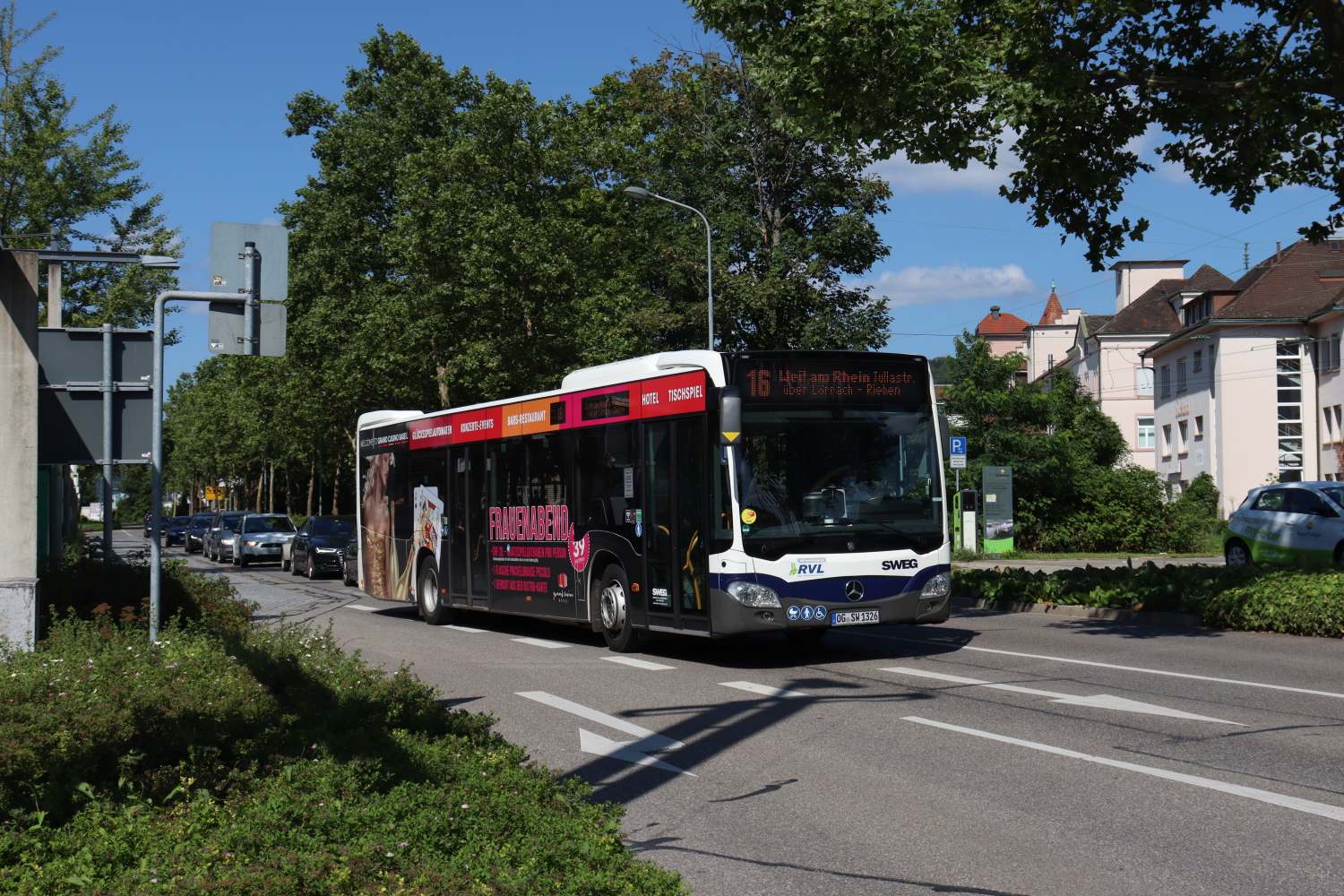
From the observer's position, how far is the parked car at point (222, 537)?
44375 mm

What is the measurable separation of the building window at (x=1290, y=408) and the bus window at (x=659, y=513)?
45.1 meters

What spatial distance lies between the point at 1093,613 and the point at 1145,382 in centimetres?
5807

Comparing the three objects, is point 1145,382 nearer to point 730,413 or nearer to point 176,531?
point 176,531

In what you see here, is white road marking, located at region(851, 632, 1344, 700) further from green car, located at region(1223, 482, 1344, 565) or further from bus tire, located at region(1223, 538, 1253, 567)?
bus tire, located at region(1223, 538, 1253, 567)

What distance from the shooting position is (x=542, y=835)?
15.9 ft

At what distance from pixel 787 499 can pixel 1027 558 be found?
23135 millimetres

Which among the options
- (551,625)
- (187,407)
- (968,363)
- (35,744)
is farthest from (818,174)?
(187,407)

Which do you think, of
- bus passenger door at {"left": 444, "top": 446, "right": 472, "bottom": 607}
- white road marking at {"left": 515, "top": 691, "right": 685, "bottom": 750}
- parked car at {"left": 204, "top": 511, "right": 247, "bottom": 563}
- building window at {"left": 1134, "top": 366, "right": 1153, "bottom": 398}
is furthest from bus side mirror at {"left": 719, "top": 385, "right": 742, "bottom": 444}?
building window at {"left": 1134, "top": 366, "right": 1153, "bottom": 398}

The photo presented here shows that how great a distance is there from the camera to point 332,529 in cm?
3388

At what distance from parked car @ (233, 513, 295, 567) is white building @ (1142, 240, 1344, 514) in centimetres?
3635

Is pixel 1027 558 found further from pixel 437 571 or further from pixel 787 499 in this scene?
pixel 787 499

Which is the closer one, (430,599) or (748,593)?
(748,593)

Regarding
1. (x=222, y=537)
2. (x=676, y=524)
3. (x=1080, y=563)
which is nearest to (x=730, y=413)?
(x=676, y=524)

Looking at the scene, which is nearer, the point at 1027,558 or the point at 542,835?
the point at 542,835
